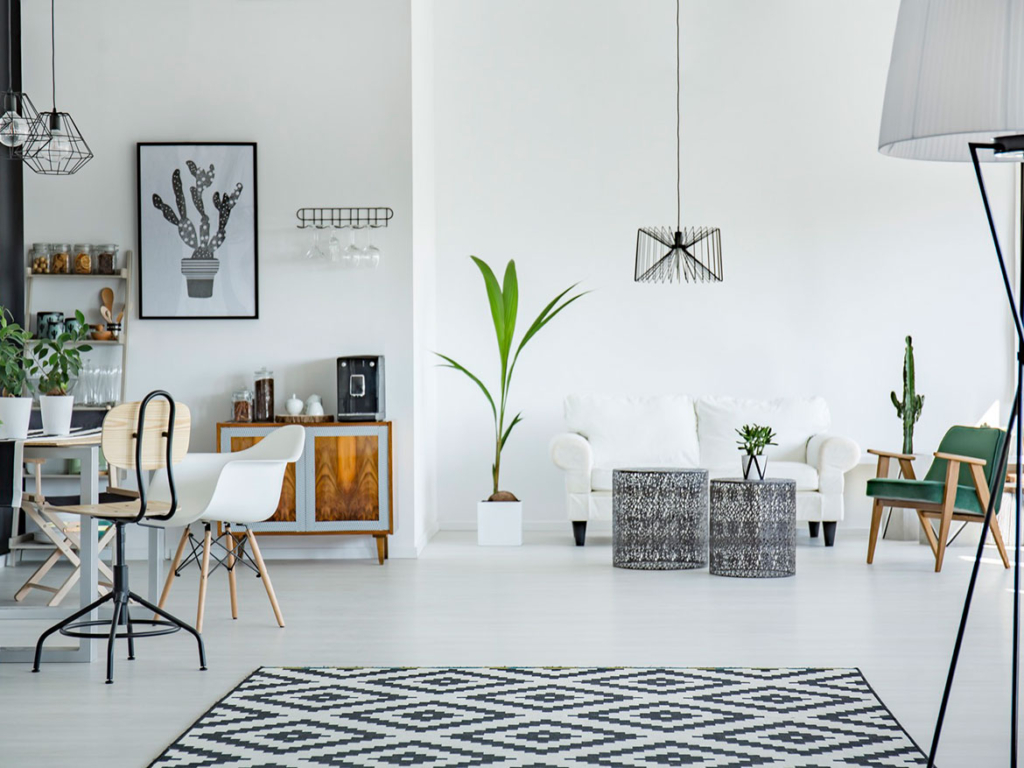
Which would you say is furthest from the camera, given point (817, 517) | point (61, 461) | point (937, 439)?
point (937, 439)

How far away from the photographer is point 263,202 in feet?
19.6

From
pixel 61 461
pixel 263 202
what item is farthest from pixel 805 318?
pixel 61 461

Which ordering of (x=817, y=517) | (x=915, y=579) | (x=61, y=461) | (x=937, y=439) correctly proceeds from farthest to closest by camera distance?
1. (x=937, y=439)
2. (x=817, y=517)
3. (x=61, y=461)
4. (x=915, y=579)

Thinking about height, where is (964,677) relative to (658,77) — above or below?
below

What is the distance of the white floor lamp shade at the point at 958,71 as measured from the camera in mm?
1876

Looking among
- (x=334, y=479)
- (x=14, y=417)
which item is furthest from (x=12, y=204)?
(x=14, y=417)

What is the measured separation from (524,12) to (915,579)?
14.5 feet

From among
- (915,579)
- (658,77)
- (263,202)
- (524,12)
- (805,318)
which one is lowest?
(915,579)

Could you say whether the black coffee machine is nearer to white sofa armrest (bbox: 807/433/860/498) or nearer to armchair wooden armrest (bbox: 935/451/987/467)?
white sofa armrest (bbox: 807/433/860/498)

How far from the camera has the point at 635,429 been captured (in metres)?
6.76

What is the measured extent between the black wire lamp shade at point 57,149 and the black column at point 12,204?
19 cm

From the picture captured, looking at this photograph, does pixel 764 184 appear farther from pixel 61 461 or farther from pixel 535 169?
pixel 61 461

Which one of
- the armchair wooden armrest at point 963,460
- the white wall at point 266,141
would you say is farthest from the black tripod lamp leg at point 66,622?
the armchair wooden armrest at point 963,460

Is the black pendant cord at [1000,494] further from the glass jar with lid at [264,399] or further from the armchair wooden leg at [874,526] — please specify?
the glass jar with lid at [264,399]
